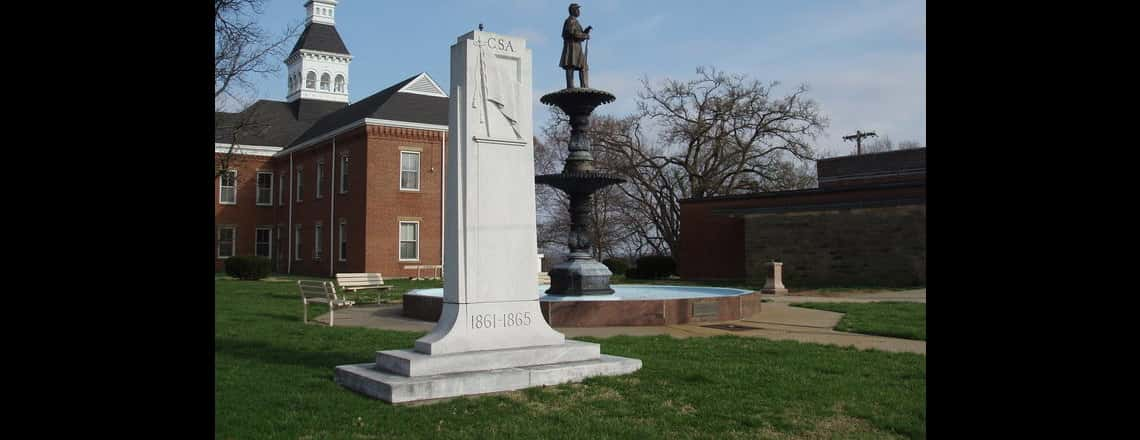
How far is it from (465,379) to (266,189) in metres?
39.1

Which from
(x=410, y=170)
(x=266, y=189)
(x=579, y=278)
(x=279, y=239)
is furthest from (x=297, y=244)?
(x=579, y=278)

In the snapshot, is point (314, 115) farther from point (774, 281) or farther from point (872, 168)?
point (774, 281)

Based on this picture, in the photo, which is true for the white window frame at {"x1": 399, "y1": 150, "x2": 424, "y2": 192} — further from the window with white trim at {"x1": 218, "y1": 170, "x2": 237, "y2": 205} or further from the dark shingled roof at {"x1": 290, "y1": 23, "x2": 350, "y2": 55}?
the dark shingled roof at {"x1": 290, "y1": 23, "x2": 350, "y2": 55}

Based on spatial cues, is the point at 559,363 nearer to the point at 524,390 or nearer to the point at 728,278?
the point at 524,390

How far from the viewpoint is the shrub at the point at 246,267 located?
33.7m

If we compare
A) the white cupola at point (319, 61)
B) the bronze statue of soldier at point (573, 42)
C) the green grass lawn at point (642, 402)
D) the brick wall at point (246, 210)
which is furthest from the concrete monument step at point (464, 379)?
the white cupola at point (319, 61)

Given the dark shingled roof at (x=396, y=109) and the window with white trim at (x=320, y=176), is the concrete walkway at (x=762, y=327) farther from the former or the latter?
the window with white trim at (x=320, y=176)

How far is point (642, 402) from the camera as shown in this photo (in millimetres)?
6715

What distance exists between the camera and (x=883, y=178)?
4075 centimetres

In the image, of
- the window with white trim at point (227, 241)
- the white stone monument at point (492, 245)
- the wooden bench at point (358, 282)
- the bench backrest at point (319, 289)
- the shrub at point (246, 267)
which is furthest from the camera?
the window with white trim at point (227, 241)

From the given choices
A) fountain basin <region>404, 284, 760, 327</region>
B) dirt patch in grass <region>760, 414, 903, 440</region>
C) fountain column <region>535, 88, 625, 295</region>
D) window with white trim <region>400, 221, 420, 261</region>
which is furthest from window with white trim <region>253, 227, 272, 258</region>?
dirt patch in grass <region>760, 414, 903, 440</region>

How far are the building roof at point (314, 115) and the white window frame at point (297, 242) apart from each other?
4.06 meters

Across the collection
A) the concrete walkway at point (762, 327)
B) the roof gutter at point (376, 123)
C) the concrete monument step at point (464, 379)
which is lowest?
the concrete walkway at point (762, 327)
